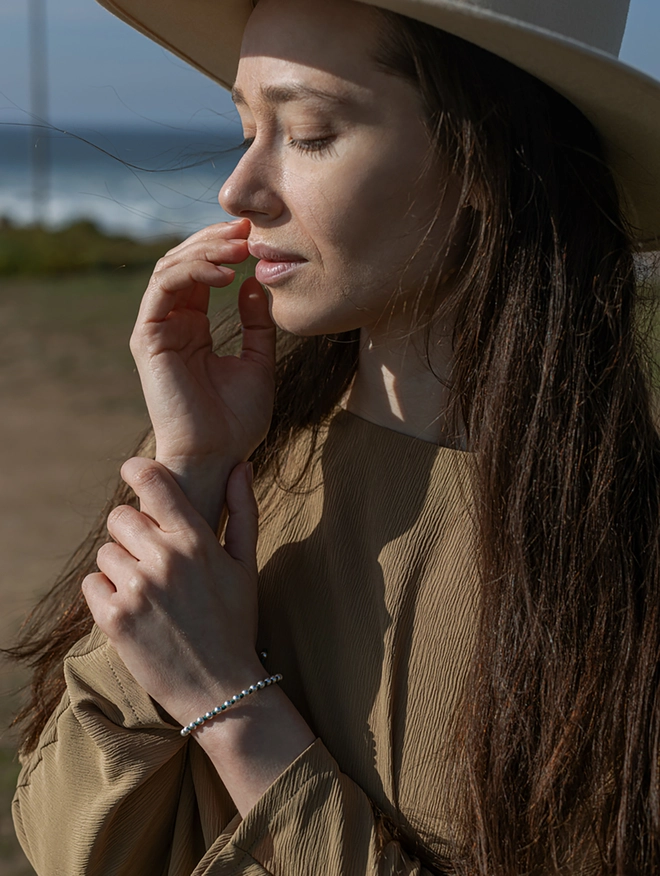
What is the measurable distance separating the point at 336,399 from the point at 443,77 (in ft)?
2.22

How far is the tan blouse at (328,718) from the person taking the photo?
152 centimetres

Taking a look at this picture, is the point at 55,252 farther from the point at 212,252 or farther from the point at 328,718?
the point at 328,718

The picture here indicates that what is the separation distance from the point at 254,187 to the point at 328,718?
92 cm

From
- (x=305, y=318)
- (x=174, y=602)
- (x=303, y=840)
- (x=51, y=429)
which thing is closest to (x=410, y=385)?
(x=305, y=318)

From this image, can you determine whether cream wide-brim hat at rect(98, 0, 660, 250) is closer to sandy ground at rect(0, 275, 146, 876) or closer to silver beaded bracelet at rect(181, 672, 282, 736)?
silver beaded bracelet at rect(181, 672, 282, 736)

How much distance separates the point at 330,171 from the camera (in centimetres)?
153

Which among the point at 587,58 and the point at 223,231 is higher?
the point at 587,58

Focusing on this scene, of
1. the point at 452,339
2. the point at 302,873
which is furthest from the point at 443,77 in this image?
the point at 302,873

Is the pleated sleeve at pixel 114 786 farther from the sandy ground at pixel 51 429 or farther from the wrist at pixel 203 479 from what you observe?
the sandy ground at pixel 51 429

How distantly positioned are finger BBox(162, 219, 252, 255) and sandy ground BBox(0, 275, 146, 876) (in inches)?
29.5

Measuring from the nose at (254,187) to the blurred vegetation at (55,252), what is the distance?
13483 mm

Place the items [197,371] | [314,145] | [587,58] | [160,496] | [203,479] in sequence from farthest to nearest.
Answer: [197,371], [203,479], [160,496], [314,145], [587,58]

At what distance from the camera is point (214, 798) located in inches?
67.6

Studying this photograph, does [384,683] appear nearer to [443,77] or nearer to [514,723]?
[514,723]
